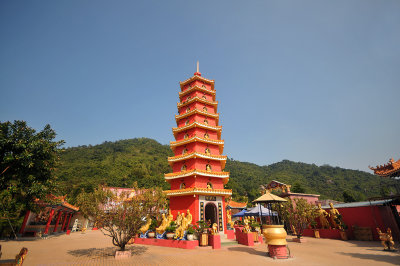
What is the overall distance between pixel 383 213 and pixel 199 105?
20231 mm

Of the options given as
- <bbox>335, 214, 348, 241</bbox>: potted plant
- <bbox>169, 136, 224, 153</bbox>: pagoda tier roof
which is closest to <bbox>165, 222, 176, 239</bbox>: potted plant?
<bbox>169, 136, 224, 153</bbox>: pagoda tier roof

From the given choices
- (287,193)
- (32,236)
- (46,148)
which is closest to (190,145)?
(46,148)

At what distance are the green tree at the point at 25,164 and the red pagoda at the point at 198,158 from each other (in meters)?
10.4

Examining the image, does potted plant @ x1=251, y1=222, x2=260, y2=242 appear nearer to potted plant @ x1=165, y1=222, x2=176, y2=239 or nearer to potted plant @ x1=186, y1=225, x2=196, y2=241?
potted plant @ x1=186, y1=225, x2=196, y2=241

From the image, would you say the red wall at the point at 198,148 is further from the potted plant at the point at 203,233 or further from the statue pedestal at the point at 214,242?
the statue pedestal at the point at 214,242

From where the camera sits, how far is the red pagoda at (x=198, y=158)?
57.1 feet

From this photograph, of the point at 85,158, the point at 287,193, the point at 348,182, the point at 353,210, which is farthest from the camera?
the point at 85,158

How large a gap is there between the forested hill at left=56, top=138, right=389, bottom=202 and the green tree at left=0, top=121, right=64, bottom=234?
101 feet

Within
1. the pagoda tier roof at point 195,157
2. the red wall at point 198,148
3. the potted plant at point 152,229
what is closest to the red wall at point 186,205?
the potted plant at point 152,229

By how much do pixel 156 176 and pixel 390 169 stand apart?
5806 centimetres

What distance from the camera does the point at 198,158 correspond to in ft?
62.0

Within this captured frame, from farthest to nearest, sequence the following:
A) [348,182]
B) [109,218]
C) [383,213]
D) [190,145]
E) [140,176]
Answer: [348,182]
[140,176]
[190,145]
[383,213]
[109,218]

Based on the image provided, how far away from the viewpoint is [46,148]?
15.4 meters

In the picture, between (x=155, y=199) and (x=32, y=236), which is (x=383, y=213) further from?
(x=32, y=236)
